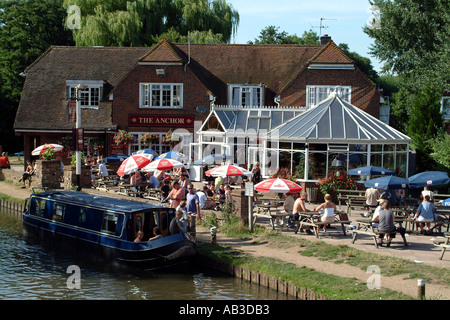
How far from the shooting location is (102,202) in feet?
61.8

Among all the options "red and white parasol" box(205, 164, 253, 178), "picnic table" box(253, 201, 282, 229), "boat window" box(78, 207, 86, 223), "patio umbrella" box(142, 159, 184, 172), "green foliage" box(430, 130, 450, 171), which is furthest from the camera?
"green foliage" box(430, 130, 450, 171)

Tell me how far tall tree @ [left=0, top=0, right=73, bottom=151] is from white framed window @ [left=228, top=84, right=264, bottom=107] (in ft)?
83.8

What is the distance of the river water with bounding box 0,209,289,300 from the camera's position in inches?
571

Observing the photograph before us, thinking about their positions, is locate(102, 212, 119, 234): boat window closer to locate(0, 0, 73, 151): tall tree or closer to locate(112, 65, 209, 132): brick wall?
locate(112, 65, 209, 132): brick wall

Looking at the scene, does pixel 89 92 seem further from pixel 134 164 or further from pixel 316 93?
pixel 134 164

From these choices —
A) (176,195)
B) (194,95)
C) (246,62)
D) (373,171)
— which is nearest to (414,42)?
(246,62)

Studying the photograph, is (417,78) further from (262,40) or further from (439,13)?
(262,40)

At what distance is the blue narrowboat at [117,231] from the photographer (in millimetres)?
16516

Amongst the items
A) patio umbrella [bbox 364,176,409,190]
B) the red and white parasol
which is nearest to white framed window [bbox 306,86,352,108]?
the red and white parasol

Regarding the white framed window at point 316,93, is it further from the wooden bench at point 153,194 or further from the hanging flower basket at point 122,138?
the wooden bench at point 153,194

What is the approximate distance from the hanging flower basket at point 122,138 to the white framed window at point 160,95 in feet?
7.30

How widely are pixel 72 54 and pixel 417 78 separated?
2442 cm

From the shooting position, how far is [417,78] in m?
40.9

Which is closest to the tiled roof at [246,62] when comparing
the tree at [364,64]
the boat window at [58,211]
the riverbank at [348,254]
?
the boat window at [58,211]
